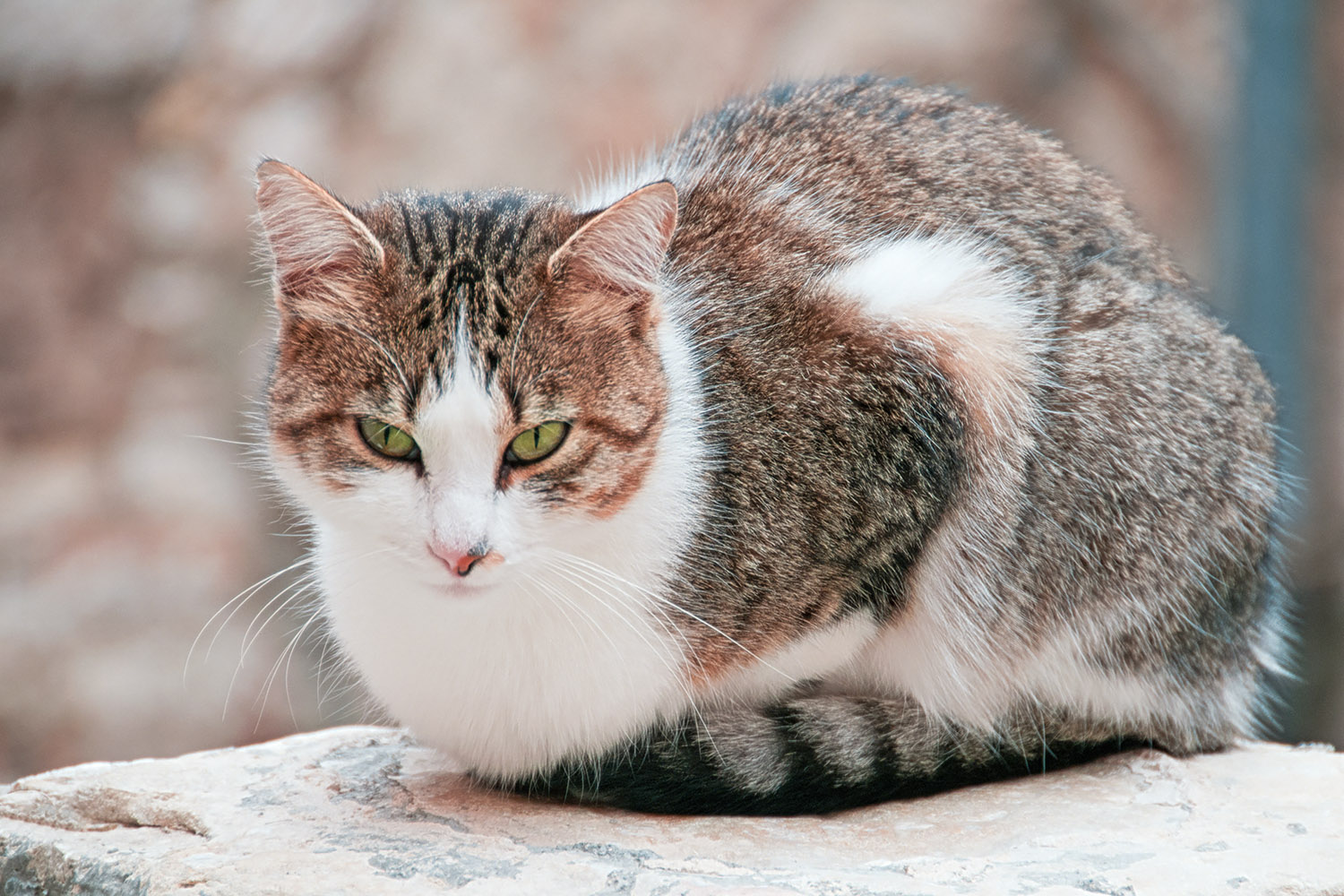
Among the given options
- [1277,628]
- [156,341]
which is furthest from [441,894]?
[156,341]

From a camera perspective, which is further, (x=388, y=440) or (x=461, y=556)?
(x=388, y=440)

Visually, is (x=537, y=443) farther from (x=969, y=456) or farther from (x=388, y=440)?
(x=969, y=456)

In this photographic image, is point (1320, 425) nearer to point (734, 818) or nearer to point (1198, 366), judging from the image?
point (1198, 366)

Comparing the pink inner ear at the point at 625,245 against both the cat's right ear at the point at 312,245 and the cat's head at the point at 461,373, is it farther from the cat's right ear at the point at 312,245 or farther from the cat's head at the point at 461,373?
the cat's right ear at the point at 312,245

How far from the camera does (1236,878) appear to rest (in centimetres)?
239

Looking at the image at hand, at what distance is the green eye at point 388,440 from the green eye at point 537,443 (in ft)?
0.56

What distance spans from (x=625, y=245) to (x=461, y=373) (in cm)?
45

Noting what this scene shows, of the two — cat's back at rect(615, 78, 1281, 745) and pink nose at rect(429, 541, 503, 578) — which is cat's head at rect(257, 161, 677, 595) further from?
cat's back at rect(615, 78, 1281, 745)

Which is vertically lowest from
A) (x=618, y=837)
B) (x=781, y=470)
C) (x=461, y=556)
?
(x=618, y=837)

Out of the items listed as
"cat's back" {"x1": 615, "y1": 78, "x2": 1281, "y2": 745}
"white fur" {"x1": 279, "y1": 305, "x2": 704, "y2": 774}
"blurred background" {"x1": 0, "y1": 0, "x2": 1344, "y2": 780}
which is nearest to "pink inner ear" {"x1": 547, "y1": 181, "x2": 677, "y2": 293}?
"white fur" {"x1": 279, "y1": 305, "x2": 704, "y2": 774}

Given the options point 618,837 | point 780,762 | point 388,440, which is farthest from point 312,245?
point 780,762

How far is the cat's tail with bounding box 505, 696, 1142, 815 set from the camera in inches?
106

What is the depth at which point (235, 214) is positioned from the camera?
679cm

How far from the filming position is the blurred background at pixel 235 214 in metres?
6.33
